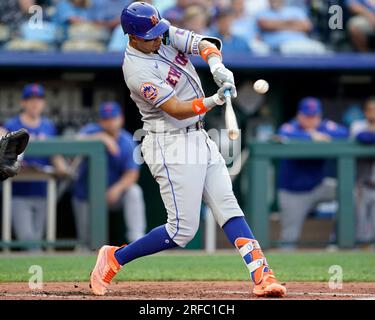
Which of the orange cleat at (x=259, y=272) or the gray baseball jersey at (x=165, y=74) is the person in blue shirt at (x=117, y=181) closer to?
the gray baseball jersey at (x=165, y=74)

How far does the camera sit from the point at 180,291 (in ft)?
21.1

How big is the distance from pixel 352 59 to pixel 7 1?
3.97m

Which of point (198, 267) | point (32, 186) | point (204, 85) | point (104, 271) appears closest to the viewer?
point (104, 271)

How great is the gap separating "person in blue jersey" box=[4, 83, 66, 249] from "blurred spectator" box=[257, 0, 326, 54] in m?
2.88

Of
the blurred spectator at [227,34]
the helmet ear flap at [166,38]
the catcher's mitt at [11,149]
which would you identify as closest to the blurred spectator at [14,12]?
the blurred spectator at [227,34]

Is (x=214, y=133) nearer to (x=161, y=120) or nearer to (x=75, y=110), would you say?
(x=75, y=110)

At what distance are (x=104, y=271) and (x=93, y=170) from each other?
421 centimetres

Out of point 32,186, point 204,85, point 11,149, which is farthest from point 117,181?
point 11,149

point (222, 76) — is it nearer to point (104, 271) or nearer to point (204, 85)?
point (104, 271)

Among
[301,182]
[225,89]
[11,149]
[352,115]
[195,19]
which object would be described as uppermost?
[195,19]

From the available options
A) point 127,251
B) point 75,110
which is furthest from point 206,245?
point 127,251

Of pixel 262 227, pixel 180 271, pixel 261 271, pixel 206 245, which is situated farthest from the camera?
pixel 206 245

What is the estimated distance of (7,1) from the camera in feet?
36.8

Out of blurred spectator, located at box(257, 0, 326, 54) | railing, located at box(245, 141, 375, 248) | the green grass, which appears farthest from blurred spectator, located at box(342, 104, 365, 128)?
the green grass
